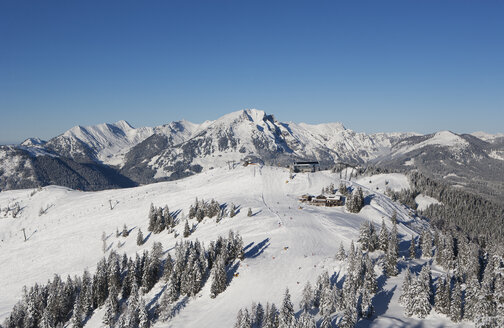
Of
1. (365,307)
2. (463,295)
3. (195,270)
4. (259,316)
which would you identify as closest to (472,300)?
(463,295)

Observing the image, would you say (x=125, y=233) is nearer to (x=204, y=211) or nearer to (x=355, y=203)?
(x=204, y=211)

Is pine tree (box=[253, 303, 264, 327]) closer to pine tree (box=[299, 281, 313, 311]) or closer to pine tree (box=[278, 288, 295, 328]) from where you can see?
pine tree (box=[278, 288, 295, 328])

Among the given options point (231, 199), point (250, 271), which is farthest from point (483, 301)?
point (231, 199)

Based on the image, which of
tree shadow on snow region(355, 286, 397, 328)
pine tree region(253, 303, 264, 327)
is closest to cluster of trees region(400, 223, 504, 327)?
tree shadow on snow region(355, 286, 397, 328)

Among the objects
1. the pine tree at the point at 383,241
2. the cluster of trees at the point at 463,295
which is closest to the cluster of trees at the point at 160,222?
the pine tree at the point at 383,241

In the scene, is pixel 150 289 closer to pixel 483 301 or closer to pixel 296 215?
pixel 296 215

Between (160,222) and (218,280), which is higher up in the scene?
(160,222)
